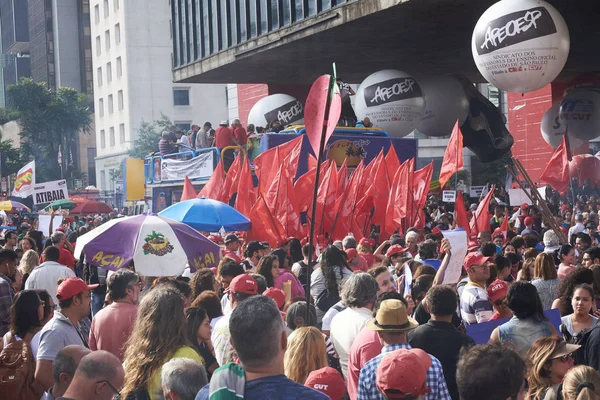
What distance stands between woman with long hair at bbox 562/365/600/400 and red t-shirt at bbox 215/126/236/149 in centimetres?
1556

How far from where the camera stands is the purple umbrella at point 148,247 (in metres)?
9.23

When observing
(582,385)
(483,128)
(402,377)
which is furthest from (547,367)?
(483,128)

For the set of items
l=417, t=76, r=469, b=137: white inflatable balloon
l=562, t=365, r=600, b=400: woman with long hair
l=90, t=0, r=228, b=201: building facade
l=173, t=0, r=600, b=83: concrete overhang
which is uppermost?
l=90, t=0, r=228, b=201: building facade

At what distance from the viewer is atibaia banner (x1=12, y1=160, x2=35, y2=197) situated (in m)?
22.0

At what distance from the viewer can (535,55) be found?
1303 cm

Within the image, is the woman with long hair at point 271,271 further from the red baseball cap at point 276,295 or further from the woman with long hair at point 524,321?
the woman with long hair at point 524,321

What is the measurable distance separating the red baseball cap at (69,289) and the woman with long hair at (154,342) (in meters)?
1.27

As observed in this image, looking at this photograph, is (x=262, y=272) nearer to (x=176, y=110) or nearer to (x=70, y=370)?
(x=70, y=370)

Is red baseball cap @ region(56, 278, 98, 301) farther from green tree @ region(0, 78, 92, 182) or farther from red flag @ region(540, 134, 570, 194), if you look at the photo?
green tree @ region(0, 78, 92, 182)

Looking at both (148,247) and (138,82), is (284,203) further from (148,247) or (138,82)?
(138,82)

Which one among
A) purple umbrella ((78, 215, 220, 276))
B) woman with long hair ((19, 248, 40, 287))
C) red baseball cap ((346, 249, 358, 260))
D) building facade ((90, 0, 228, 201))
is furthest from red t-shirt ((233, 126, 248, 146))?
building facade ((90, 0, 228, 201))

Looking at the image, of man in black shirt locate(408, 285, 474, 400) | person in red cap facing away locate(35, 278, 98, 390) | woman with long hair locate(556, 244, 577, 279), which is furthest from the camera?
woman with long hair locate(556, 244, 577, 279)

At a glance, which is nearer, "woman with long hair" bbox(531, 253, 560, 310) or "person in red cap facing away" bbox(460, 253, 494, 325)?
"person in red cap facing away" bbox(460, 253, 494, 325)

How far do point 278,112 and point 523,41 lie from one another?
914cm
